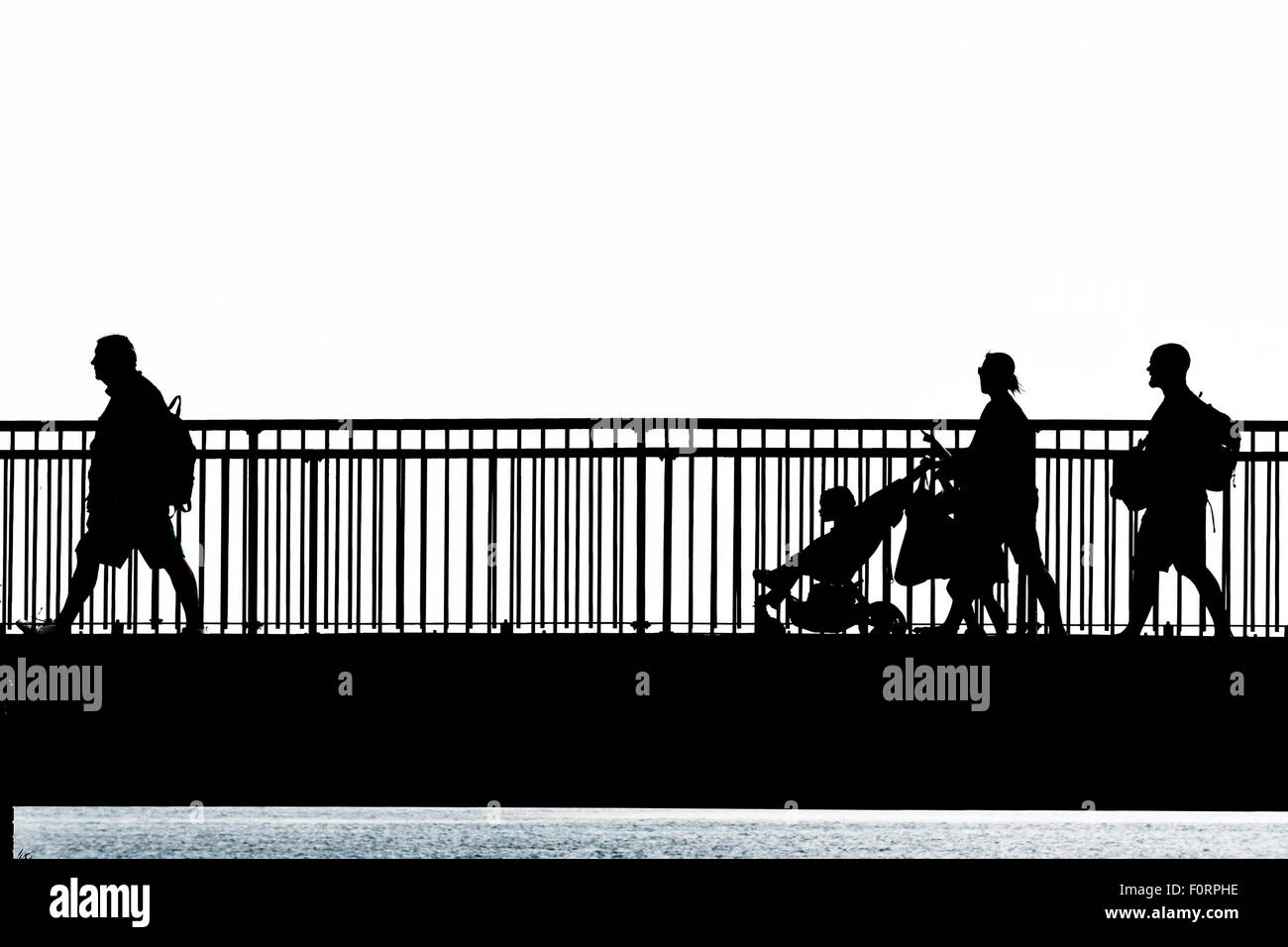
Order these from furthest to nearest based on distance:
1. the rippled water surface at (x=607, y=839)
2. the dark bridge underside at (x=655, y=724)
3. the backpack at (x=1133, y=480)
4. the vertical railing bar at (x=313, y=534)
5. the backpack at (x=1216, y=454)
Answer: the rippled water surface at (x=607, y=839), the vertical railing bar at (x=313, y=534), the dark bridge underside at (x=655, y=724), the backpack at (x=1133, y=480), the backpack at (x=1216, y=454)

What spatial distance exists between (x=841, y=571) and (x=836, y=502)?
1.40 ft

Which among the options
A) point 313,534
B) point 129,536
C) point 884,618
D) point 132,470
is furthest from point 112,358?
point 884,618

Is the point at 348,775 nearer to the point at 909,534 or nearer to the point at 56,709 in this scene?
the point at 56,709

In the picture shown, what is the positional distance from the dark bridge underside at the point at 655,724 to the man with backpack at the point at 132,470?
0.67 metres

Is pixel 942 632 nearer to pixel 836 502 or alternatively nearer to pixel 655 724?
pixel 836 502

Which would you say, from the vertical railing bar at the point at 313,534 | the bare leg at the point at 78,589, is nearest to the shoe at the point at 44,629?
the bare leg at the point at 78,589

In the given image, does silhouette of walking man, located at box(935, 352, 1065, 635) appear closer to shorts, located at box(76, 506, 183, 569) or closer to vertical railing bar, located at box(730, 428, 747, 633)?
vertical railing bar, located at box(730, 428, 747, 633)

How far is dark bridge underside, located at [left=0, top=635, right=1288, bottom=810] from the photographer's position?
40.5ft

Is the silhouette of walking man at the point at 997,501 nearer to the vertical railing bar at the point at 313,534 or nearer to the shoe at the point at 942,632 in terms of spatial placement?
the shoe at the point at 942,632

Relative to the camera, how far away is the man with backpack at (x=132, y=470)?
12016 mm

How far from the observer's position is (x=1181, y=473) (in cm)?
1193
